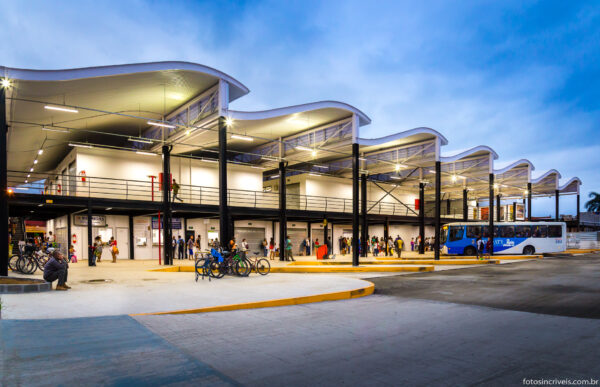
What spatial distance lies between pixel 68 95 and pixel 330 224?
74.7 ft

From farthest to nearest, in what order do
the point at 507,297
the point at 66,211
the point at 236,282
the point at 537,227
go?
the point at 537,227 < the point at 66,211 < the point at 236,282 < the point at 507,297

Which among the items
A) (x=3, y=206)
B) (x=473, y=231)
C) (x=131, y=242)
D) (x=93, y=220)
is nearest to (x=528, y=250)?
(x=473, y=231)

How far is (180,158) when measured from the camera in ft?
89.7

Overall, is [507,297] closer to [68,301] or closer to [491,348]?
[491,348]

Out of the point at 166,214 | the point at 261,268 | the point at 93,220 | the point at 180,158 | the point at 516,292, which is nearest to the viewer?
the point at 516,292

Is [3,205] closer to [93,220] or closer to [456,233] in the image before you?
[93,220]

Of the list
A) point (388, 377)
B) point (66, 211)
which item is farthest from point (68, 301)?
point (66, 211)

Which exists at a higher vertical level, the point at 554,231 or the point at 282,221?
the point at 282,221

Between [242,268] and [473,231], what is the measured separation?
76.6 feet

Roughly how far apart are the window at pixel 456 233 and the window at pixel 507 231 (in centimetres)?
309

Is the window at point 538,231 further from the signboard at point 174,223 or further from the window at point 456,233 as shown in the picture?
the signboard at point 174,223

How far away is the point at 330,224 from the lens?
34812 mm

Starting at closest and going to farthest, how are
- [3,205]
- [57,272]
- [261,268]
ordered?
[57,272] < [3,205] < [261,268]

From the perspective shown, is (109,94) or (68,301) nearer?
(68,301)
